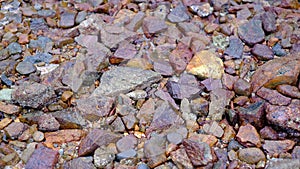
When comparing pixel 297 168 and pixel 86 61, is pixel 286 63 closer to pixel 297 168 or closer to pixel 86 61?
pixel 297 168

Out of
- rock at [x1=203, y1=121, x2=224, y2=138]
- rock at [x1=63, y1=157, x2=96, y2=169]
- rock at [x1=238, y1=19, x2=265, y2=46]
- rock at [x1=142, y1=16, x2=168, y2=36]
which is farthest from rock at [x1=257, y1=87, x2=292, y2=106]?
rock at [x1=63, y1=157, x2=96, y2=169]

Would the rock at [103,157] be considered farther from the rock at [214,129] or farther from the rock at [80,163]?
the rock at [214,129]

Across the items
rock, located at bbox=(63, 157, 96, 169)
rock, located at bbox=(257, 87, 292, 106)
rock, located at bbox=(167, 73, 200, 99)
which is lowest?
rock, located at bbox=(63, 157, 96, 169)

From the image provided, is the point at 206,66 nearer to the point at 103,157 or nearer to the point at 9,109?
the point at 103,157

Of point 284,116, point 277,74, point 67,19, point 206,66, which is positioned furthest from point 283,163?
point 67,19

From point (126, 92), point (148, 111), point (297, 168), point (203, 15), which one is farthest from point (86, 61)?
point (297, 168)

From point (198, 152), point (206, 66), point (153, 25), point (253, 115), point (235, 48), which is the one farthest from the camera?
point (153, 25)

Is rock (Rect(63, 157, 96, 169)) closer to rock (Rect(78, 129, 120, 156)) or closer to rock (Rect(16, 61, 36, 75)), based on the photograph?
rock (Rect(78, 129, 120, 156))
